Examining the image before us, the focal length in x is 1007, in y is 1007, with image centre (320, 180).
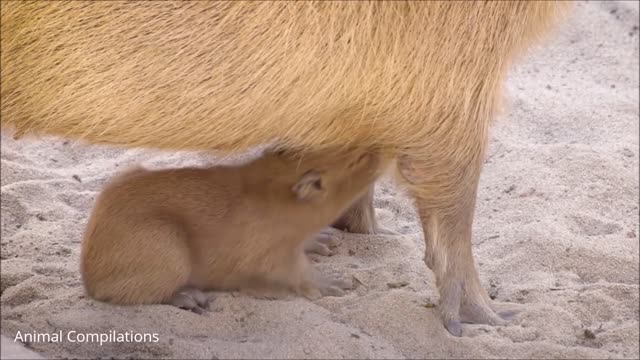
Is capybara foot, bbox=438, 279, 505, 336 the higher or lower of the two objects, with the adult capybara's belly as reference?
lower

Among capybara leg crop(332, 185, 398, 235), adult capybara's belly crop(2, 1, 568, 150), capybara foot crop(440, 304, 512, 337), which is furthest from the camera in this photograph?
capybara leg crop(332, 185, 398, 235)

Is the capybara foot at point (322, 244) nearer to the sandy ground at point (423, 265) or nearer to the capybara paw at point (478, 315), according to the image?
the sandy ground at point (423, 265)

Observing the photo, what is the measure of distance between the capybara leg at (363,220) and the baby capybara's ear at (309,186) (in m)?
0.53

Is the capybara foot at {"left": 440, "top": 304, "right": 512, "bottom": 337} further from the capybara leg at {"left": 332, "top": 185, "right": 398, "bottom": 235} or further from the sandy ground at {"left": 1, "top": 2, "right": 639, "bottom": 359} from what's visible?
the capybara leg at {"left": 332, "top": 185, "right": 398, "bottom": 235}

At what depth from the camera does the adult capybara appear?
2.02 m

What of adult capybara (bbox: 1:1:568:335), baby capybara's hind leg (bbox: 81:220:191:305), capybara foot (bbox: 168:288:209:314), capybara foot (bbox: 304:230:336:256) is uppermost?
adult capybara (bbox: 1:1:568:335)

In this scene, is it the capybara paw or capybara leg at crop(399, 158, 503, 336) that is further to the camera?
the capybara paw

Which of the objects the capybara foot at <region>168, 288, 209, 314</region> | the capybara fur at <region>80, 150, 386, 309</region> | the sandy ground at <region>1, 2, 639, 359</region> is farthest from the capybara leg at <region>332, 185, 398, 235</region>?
the capybara foot at <region>168, 288, 209, 314</region>

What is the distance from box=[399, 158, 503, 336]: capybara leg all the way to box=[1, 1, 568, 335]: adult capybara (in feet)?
0.17

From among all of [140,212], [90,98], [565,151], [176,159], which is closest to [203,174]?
[140,212]

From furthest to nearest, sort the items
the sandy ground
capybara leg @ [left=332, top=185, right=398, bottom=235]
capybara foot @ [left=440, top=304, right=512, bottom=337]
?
capybara leg @ [left=332, top=185, right=398, bottom=235], capybara foot @ [left=440, top=304, right=512, bottom=337], the sandy ground

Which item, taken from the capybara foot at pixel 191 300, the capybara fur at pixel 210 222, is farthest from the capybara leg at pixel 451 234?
the capybara foot at pixel 191 300

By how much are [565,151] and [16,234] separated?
1710 millimetres

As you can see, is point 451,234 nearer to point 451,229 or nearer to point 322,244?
point 451,229
